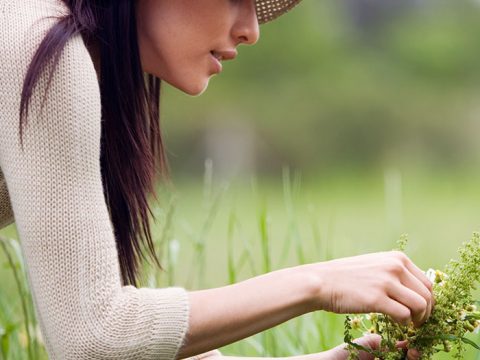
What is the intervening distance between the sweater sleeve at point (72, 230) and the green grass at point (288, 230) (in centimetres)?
47

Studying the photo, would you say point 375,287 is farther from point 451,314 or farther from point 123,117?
point 123,117

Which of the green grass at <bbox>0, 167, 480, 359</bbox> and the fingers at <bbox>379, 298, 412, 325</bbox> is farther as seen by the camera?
the green grass at <bbox>0, 167, 480, 359</bbox>

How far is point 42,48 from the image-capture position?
Answer: 1.35 metres

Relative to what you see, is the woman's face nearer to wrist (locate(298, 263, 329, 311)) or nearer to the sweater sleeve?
the sweater sleeve

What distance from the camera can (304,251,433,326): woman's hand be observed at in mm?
1289

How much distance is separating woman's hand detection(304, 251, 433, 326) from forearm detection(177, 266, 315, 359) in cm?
2

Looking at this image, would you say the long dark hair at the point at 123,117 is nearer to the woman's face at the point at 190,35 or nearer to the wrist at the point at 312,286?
the woman's face at the point at 190,35

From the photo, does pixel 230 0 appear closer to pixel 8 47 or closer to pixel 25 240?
pixel 8 47

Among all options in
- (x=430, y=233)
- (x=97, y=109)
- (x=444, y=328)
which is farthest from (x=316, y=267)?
(x=430, y=233)

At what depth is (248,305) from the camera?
1.32 meters

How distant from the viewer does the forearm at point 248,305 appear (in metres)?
1.32

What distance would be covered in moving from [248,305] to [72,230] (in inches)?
8.7

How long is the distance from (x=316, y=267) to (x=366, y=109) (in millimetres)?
15304

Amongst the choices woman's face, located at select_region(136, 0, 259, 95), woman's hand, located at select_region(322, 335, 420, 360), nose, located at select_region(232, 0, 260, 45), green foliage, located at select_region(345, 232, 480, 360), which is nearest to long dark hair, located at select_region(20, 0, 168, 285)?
woman's face, located at select_region(136, 0, 259, 95)
